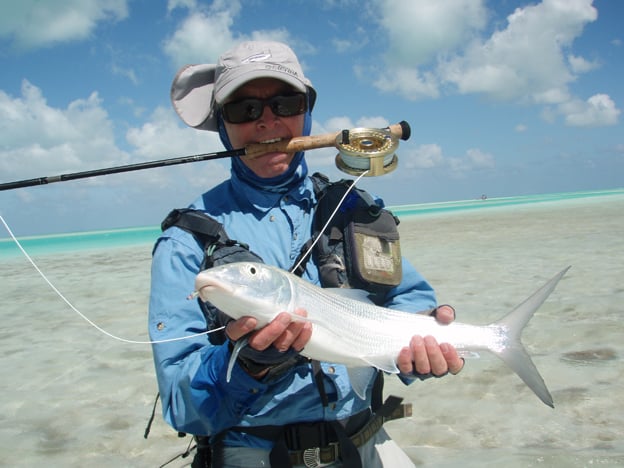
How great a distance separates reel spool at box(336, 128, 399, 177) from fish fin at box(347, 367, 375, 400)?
1.26 m

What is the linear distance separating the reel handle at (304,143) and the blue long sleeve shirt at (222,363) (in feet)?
0.86

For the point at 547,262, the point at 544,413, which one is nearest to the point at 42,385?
the point at 544,413

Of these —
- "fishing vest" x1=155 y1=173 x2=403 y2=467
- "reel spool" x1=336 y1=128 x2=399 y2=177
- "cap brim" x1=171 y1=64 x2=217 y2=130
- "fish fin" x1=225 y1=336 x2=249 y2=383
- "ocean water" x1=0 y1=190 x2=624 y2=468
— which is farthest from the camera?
"ocean water" x1=0 y1=190 x2=624 y2=468

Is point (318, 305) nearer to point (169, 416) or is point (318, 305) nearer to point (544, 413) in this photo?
point (169, 416)

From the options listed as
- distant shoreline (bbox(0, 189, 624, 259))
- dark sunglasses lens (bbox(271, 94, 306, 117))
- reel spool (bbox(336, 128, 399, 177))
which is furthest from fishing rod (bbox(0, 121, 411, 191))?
distant shoreline (bbox(0, 189, 624, 259))

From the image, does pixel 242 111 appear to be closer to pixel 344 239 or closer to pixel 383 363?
pixel 344 239

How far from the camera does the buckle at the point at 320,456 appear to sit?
2605 millimetres

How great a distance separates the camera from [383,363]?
265cm

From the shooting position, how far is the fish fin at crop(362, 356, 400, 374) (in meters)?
2.62

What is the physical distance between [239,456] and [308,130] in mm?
2221

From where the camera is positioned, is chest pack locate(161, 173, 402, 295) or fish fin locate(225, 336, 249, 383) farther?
chest pack locate(161, 173, 402, 295)

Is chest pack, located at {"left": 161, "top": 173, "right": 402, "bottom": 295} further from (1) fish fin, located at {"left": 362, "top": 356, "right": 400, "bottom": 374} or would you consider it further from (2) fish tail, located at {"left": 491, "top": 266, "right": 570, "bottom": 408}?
(2) fish tail, located at {"left": 491, "top": 266, "right": 570, "bottom": 408}

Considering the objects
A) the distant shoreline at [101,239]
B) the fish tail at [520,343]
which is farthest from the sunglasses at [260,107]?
the distant shoreline at [101,239]

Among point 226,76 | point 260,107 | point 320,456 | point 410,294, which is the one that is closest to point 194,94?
point 226,76
